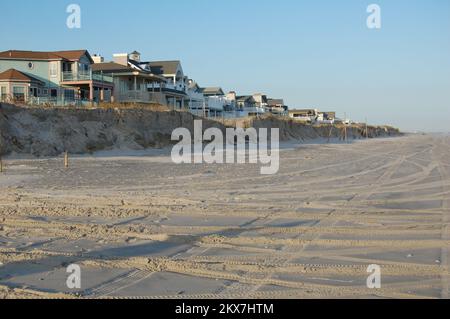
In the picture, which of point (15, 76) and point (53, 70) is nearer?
point (15, 76)

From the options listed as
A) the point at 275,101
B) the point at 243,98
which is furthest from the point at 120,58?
the point at 275,101

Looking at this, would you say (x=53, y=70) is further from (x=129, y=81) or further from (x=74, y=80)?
(x=129, y=81)

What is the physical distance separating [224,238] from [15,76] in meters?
40.9

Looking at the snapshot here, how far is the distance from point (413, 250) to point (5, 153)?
2351 centimetres

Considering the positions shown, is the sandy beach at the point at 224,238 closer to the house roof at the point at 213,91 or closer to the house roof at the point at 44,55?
the house roof at the point at 44,55

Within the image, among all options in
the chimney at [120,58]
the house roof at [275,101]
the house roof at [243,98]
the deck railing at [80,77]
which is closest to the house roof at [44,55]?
the deck railing at [80,77]

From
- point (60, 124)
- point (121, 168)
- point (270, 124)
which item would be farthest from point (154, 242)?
point (270, 124)

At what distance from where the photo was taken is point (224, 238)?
328 inches

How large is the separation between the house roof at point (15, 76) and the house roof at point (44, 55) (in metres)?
2.69

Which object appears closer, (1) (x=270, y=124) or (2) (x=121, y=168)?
(2) (x=121, y=168)
